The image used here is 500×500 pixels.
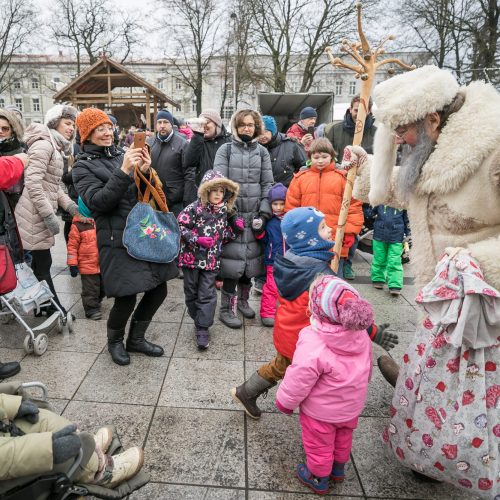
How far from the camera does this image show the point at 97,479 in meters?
1.80

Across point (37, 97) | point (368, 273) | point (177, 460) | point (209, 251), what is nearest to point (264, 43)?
point (368, 273)

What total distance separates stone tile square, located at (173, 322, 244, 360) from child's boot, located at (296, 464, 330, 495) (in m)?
1.33

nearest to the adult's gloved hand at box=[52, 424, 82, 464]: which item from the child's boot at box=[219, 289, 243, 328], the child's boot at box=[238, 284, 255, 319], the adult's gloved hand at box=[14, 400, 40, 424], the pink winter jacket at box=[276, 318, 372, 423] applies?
the adult's gloved hand at box=[14, 400, 40, 424]

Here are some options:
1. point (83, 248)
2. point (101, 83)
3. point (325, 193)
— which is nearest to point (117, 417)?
point (83, 248)

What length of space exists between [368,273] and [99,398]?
4180mm

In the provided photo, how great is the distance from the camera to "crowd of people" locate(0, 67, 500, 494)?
6.12 ft

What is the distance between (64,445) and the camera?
148cm

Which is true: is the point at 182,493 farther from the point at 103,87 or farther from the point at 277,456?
the point at 103,87

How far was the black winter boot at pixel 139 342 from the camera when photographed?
3.40 meters

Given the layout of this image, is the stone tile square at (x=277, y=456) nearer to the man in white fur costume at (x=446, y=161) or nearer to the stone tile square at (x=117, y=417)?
the stone tile square at (x=117, y=417)

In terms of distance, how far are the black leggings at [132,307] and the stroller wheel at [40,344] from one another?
1.99ft

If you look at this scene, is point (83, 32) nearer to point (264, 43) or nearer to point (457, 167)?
point (264, 43)

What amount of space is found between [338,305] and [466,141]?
93 cm

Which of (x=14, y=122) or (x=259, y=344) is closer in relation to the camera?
(x=14, y=122)
